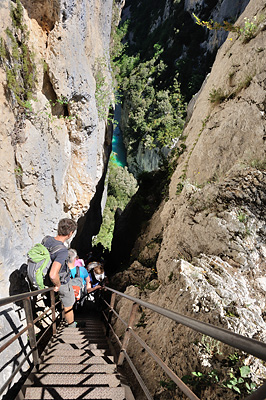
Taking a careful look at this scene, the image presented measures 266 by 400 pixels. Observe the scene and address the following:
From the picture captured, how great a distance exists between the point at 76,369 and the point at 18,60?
6.12 m

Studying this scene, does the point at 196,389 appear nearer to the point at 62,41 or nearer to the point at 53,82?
the point at 53,82

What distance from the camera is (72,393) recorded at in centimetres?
190

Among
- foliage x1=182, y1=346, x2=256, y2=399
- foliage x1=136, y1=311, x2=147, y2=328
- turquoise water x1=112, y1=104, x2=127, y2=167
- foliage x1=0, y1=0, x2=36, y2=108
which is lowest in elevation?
foliage x1=136, y1=311, x2=147, y2=328

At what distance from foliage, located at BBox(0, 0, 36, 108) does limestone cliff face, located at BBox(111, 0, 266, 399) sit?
464 centimetres

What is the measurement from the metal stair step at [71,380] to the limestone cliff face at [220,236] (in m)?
0.61

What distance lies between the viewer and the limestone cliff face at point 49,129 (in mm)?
4637

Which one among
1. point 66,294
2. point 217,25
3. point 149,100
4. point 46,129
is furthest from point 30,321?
point 149,100

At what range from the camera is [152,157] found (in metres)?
27.2

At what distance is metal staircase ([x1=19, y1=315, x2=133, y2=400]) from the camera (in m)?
1.91

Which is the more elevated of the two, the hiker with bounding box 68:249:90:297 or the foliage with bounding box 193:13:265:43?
the foliage with bounding box 193:13:265:43

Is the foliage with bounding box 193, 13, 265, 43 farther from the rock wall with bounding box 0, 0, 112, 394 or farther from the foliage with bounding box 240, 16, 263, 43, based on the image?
the rock wall with bounding box 0, 0, 112, 394

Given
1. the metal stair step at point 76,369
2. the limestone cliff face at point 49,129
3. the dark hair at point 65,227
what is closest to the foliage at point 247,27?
the limestone cliff face at point 49,129

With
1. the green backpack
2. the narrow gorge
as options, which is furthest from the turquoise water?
the green backpack

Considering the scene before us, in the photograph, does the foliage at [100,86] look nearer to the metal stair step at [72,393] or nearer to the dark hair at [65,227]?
the dark hair at [65,227]
